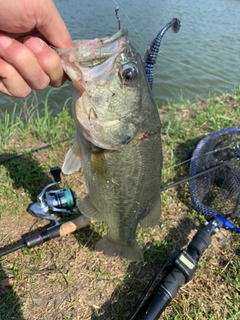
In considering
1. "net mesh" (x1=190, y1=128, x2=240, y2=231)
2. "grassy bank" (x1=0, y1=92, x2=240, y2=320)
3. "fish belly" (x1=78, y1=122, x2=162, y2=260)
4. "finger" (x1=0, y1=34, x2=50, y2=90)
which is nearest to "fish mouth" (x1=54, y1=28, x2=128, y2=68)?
"finger" (x1=0, y1=34, x2=50, y2=90)

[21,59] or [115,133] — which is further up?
[21,59]

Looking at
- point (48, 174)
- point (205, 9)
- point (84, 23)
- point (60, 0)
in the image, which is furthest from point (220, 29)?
point (48, 174)

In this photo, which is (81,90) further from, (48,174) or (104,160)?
(48,174)

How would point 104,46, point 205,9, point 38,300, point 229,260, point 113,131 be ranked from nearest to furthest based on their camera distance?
point 104,46
point 113,131
point 38,300
point 229,260
point 205,9

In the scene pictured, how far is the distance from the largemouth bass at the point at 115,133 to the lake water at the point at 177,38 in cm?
507

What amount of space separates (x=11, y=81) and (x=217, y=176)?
2586 millimetres

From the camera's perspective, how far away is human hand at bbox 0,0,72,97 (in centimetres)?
146

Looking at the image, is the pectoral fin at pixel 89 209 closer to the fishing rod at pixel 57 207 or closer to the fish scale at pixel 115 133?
the fish scale at pixel 115 133

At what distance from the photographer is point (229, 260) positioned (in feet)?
9.36

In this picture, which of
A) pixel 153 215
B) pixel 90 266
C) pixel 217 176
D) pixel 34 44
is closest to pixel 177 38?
pixel 217 176

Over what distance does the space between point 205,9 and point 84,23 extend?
6.64 meters

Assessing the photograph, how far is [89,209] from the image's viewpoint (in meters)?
2.19

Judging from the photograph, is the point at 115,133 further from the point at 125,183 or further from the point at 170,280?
the point at 170,280

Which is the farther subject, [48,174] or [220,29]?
[220,29]
